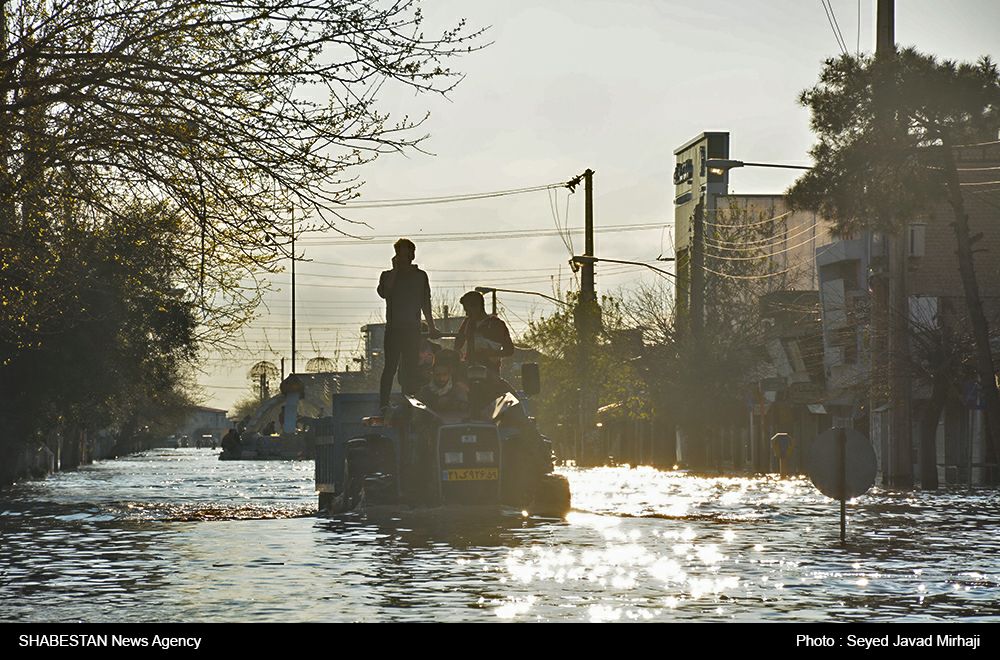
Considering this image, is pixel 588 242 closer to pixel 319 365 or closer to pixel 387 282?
pixel 387 282

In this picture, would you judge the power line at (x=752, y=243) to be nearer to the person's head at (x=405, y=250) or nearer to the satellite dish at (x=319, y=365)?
the person's head at (x=405, y=250)

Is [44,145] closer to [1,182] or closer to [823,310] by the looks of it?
[1,182]

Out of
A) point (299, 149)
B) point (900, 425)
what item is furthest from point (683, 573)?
point (900, 425)

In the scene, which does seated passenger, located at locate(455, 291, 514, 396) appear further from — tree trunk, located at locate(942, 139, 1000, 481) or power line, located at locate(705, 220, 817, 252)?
power line, located at locate(705, 220, 817, 252)

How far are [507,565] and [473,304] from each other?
9.15m

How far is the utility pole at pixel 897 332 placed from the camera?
1554 inches

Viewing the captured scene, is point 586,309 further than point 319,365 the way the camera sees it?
No

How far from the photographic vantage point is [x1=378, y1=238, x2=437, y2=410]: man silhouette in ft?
79.7

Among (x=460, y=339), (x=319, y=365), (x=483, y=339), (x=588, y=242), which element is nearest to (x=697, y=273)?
(x=588, y=242)

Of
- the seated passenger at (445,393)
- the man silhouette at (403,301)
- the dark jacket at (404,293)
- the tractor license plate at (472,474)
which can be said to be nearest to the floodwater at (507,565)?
the tractor license plate at (472,474)

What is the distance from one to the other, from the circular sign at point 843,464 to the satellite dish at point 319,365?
509ft

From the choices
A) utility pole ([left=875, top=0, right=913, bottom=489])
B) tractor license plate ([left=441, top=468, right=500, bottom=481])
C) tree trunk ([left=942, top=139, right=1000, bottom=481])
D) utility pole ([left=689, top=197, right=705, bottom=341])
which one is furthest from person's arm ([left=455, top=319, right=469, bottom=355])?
utility pole ([left=689, top=197, right=705, bottom=341])

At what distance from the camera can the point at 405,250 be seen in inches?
958
